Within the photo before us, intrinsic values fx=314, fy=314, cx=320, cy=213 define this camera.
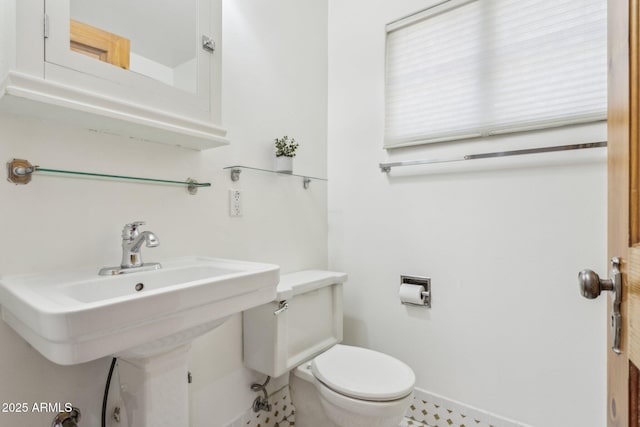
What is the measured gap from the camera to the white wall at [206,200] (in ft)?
2.89

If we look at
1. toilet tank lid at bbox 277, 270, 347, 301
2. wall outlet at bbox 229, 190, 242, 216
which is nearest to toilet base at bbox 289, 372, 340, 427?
toilet tank lid at bbox 277, 270, 347, 301

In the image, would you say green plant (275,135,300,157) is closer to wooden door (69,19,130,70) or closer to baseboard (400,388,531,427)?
wooden door (69,19,130,70)

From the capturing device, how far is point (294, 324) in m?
1.43

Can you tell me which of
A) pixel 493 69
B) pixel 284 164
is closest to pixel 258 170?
pixel 284 164

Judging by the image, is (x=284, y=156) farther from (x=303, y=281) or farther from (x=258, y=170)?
(x=303, y=281)

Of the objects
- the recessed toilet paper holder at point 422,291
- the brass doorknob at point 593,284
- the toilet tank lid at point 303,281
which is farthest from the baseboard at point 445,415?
the brass doorknob at point 593,284

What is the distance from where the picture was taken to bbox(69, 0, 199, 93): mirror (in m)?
0.91

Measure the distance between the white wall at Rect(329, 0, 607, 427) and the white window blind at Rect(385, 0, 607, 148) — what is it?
0.08 metres

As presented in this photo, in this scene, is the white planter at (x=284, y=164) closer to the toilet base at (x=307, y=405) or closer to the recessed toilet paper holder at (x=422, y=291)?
the recessed toilet paper holder at (x=422, y=291)

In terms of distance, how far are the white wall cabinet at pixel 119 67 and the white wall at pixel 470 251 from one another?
961 mm

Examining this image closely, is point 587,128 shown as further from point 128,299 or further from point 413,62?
point 128,299

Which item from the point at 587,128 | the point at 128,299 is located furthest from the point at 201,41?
the point at 587,128

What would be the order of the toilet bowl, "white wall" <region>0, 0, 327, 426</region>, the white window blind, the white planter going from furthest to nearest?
the white planter → the white window blind → the toilet bowl → "white wall" <region>0, 0, 327, 426</region>

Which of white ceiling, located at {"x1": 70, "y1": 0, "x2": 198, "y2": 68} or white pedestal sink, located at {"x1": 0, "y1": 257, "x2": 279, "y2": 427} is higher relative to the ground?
white ceiling, located at {"x1": 70, "y1": 0, "x2": 198, "y2": 68}
